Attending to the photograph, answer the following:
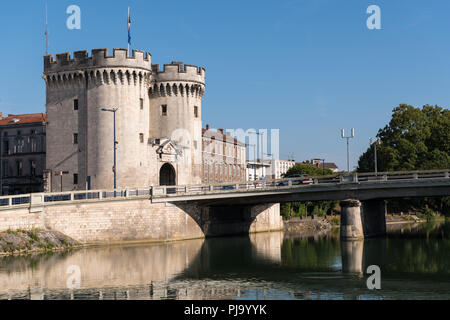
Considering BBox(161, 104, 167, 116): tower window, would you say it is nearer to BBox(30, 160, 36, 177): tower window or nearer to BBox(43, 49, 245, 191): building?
BBox(43, 49, 245, 191): building

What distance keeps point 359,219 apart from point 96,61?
32459 millimetres

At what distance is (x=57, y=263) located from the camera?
44375 millimetres

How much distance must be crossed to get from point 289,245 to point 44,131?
35210 millimetres

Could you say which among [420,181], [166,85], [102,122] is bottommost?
[420,181]

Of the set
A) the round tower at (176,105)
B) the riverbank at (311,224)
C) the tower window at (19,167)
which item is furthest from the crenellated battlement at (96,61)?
the riverbank at (311,224)

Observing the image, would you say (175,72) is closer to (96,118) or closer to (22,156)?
(96,118)

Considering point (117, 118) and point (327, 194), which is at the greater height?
point (117, 118)

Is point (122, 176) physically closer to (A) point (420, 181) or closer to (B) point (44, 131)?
(B) point (44, 131)

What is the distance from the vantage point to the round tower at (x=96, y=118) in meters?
68.8

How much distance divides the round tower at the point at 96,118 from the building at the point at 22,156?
728cm

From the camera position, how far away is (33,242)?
172 feet

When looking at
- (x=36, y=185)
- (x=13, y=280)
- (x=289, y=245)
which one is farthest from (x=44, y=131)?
(x=13, y=280)

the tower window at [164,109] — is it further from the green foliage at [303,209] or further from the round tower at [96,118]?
the green foliage at [303,209]

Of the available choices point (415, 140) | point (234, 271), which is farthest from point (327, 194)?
point (415, 140)
